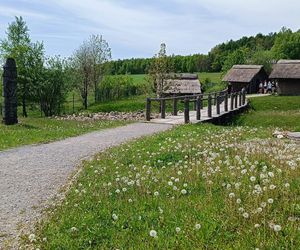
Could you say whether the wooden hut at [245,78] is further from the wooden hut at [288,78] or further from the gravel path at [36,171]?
the gravel path at [36,171]

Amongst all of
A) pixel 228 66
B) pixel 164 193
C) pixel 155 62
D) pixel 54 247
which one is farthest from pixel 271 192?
pixel 228 66

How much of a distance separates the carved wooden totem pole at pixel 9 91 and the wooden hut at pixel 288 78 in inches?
1525

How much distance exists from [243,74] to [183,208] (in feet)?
187

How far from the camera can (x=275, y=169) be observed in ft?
24.9

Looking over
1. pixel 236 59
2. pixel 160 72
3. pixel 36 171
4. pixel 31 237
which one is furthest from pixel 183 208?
pixel 236 59

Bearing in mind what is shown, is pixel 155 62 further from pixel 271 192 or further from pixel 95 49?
pixel 271 192

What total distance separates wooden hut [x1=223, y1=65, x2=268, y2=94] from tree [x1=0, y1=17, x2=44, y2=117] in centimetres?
2777

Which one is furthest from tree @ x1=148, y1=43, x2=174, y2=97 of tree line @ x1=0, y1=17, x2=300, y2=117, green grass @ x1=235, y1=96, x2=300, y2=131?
green grass @ x1=235, y1=96, x2=300, y2=131

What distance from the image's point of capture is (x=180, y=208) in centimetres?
591

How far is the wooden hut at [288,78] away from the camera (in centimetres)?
5316

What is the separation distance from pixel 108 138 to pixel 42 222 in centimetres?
996

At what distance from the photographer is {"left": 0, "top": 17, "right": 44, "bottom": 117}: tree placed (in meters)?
45.1

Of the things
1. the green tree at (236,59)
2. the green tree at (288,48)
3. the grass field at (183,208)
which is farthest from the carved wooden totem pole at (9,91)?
the green tree at (288,48)

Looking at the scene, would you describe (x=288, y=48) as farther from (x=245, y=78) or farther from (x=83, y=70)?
(x=83, y=70)
